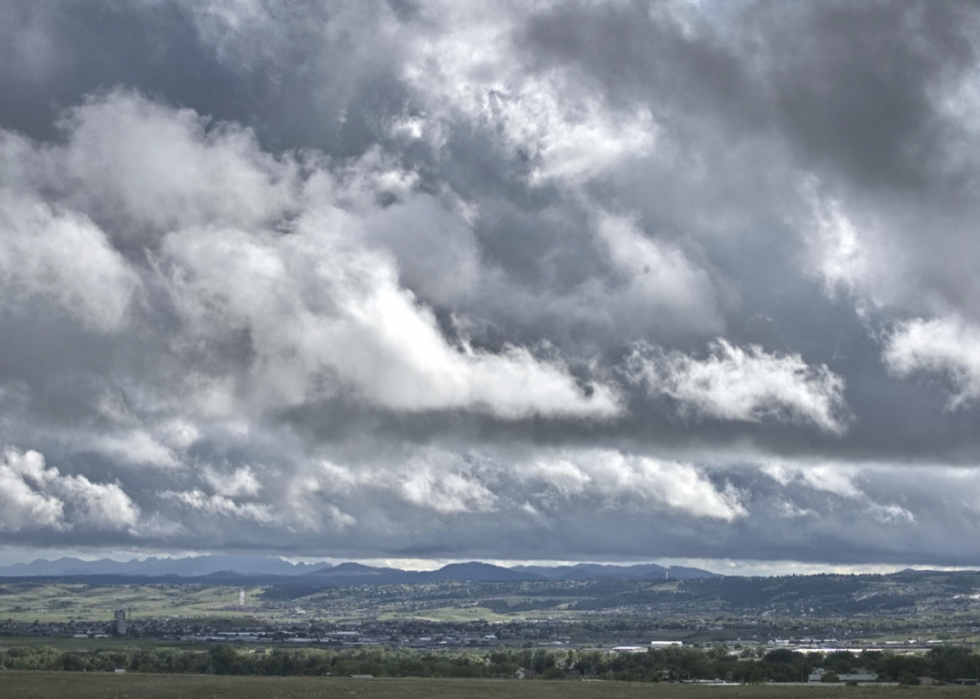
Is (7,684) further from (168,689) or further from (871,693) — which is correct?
(871,693)

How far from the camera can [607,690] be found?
17212 cm

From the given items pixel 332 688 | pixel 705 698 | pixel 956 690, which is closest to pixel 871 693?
pixel 956 690

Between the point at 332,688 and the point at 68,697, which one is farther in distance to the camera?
the point at 332,688

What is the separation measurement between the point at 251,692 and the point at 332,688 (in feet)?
46.9

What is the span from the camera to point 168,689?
154 m

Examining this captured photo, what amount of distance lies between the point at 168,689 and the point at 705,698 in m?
68.3

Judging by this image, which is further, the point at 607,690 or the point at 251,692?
the point at 607,690

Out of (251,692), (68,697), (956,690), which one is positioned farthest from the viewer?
(956,690)

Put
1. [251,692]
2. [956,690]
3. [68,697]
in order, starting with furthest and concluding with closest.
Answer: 1. [956,690]
2. [251,692]
3. [68,697]

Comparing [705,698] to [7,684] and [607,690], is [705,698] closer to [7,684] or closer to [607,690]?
[607,690]

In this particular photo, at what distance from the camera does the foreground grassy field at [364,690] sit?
148625mm

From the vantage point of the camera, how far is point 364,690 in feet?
532

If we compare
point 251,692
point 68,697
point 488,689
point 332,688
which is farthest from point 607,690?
point 68,697

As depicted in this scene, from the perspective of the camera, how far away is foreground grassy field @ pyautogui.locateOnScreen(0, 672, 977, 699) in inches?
5851
